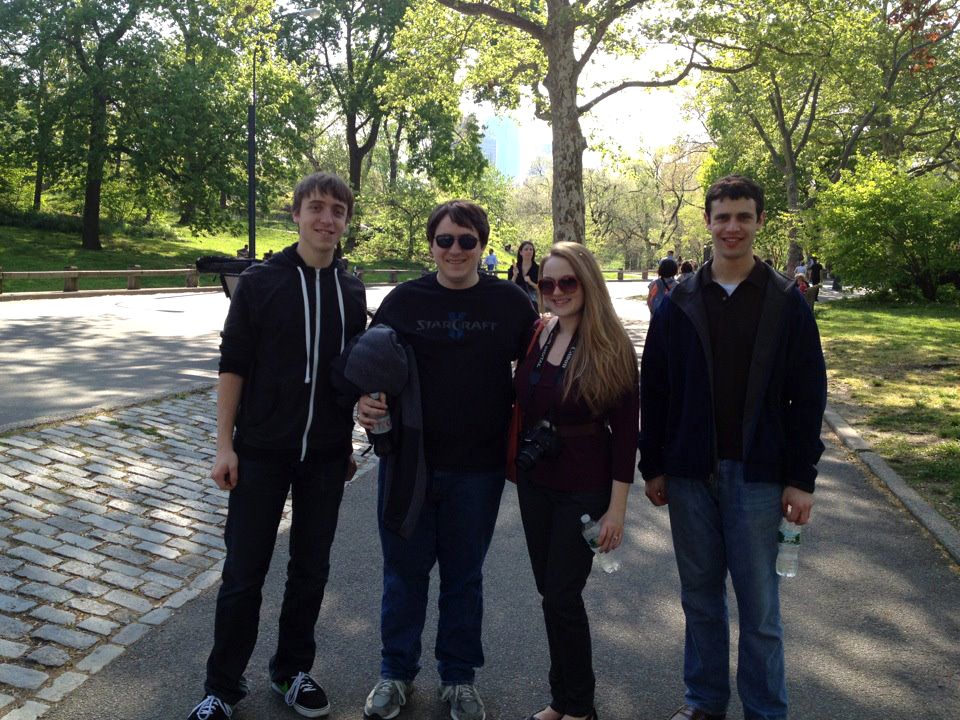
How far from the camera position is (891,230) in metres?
27.0

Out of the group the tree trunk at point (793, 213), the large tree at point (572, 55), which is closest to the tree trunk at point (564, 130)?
the large tree at point (572, 55)

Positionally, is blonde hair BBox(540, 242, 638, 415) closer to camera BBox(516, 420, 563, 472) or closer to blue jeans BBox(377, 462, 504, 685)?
camera BBox(516, 420, 563, 472)

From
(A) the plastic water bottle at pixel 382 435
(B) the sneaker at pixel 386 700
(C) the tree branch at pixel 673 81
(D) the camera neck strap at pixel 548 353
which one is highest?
(C) the tree branch at pixel 673 81

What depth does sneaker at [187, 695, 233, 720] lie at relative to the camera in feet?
10.8

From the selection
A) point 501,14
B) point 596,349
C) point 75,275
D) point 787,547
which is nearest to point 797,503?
point 787,547

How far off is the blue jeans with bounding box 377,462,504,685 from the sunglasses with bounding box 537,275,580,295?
0.76 metres

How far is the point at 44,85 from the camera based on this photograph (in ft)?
131

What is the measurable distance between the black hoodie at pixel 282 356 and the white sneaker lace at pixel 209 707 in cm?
92

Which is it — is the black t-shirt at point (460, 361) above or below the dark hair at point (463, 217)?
below

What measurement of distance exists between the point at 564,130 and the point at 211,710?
17619 millimetres

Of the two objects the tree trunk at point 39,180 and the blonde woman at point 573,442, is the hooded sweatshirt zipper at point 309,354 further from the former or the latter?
the tree trunk at point 39,180

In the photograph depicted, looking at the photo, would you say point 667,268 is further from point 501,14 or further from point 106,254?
point 106,254

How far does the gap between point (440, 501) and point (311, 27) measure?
48423mm

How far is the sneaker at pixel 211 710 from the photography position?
130 inches
